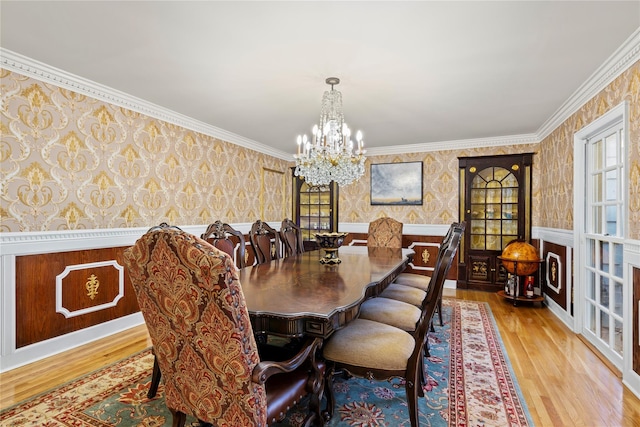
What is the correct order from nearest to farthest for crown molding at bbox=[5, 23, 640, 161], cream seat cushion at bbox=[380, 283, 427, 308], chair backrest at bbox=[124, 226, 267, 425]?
chair backrest at bbox=[124, 226, 267, 425], crown molding at bbox=[5, 23, 640, 161], cream seat cushion at bbox=[380, 283, 427, 308]

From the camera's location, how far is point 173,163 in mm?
3926

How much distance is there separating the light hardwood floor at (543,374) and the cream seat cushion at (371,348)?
34.9 inches

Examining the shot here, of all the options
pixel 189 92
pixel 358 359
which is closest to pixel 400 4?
pixel 358 359

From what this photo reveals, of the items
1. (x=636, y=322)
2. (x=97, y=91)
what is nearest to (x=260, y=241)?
(x=97, y=91)

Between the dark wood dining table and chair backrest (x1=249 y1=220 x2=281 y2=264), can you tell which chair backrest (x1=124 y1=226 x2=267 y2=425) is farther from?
chair backrest (x1=249 y1=220 x2=281 y2=264)

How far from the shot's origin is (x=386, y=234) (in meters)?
4.53

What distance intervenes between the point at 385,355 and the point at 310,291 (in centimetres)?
52

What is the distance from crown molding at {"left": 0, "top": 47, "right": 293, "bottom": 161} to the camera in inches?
99.0

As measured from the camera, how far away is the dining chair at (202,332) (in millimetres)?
1082

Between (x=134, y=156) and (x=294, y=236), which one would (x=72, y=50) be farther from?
(x=294, y=236)

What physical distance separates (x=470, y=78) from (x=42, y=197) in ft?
12.1

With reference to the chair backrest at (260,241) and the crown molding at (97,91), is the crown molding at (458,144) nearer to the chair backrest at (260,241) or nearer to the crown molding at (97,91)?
the crown molding at (97,91)

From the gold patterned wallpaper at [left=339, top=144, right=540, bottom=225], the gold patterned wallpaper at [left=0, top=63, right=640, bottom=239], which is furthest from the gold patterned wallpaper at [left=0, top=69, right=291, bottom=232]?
the gold patterned wallpaper at [left=339, top=144, right=540, bottom=225]

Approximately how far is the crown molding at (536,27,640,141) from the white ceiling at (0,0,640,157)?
0.05m
